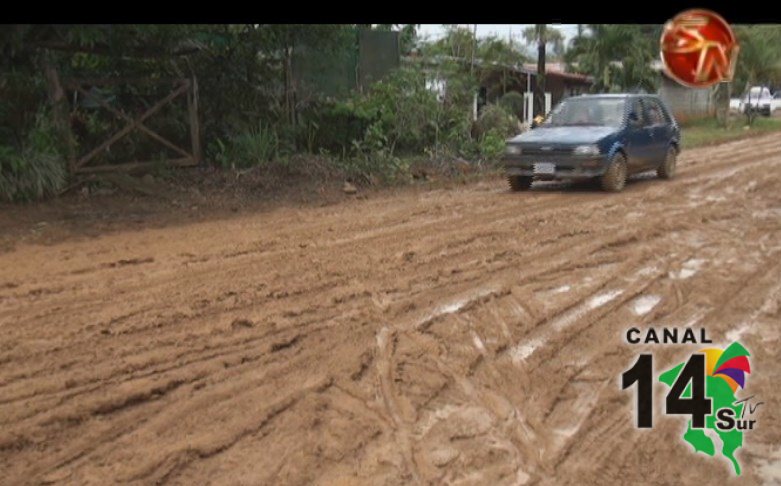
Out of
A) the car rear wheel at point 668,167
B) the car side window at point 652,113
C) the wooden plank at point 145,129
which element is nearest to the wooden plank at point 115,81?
the wooden plank at point 145,129

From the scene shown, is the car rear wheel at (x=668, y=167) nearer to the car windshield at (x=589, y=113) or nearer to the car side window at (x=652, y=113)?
the car side window at (x=652, y=113)

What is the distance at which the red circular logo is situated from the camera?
8.83 ft

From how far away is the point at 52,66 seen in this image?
10742 mm

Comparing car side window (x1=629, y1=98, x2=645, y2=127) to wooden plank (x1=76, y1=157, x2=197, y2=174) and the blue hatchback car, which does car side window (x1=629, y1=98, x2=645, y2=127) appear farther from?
wooden plank (x1=76, y1=157, x2=197, y2=174)

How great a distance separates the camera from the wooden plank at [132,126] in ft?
36.5

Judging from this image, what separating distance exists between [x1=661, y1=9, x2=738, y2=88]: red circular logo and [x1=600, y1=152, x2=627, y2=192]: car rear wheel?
8956 millimetres

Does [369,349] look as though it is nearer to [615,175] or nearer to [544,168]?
[544,168]

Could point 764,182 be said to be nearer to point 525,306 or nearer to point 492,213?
point 492,213

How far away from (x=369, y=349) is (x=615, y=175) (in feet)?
26.7

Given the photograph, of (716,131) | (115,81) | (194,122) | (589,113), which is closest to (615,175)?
(589,113)

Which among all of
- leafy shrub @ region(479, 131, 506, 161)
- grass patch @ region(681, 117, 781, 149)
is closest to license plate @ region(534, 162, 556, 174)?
leafy shrub @ region(479, 131, 506, 161)

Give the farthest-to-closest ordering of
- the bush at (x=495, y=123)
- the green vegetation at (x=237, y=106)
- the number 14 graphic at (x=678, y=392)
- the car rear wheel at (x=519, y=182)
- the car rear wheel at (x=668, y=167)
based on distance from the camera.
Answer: the bush at (x=495, y=123)
the car rear wheel at (x=668, y=167)
the car rear wheel at (x=519, y=182)
the green vegetation at (x=237, y=106)
the number 14 graphic at (x=678, y=392)

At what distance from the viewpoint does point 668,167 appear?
13961mm

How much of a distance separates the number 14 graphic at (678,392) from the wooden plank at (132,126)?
8609 millimetres
